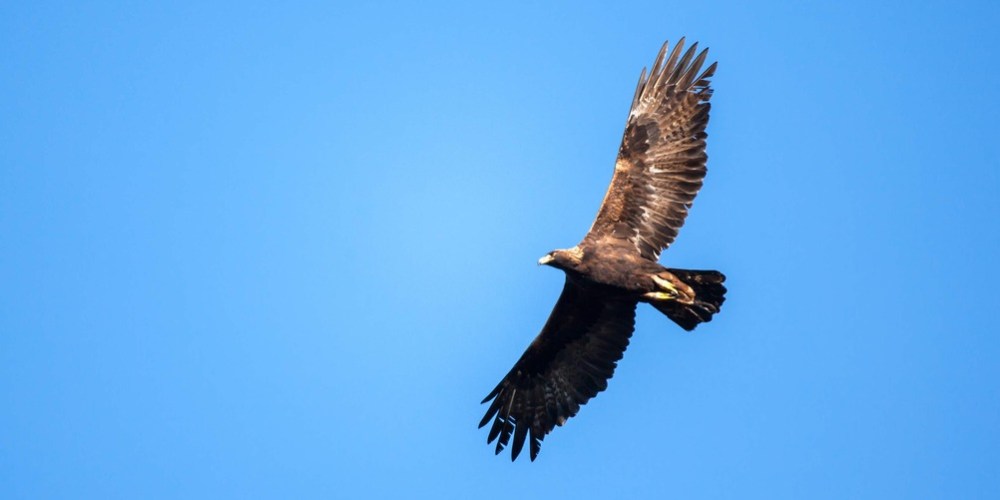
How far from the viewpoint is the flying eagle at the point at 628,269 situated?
15086mm

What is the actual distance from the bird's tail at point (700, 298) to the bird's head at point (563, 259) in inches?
46.2

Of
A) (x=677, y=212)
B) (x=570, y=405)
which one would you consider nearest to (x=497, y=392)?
(x=570, y=405)

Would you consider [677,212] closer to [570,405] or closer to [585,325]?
[585,325]

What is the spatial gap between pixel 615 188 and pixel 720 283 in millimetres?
2043

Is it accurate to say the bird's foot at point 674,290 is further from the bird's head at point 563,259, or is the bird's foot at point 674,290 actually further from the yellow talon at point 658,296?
the bird's head at point 563,259

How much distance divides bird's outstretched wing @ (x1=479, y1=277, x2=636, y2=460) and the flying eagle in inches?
0.6

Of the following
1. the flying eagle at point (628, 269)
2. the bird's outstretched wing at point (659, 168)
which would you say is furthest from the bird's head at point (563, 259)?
the bird's outstretched wing at point (659, 168)

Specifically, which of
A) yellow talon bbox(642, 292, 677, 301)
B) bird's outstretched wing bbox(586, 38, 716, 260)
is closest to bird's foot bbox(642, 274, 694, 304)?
yellow talon bbox(642, 292, 677, 301)

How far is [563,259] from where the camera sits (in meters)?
15.1

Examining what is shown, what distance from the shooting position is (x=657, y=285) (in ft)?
49.2

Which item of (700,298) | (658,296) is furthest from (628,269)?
(700,298)

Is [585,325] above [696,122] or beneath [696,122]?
beneath

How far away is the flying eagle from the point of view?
15086mm

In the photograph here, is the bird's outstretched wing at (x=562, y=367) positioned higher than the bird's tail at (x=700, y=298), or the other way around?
the bird's outstretched wing at (x=562, y=367)
